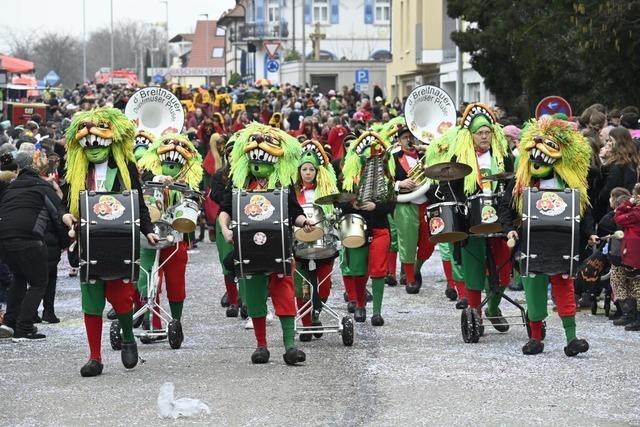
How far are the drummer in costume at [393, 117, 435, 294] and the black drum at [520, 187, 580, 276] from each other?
14.8 feet

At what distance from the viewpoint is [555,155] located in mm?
11148

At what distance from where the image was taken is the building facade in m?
44.8

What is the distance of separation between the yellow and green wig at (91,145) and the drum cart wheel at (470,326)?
9.98ft

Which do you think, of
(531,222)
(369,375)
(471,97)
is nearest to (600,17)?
(531,222)

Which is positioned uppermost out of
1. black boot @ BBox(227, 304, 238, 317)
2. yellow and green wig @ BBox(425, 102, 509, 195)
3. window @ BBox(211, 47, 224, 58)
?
window @ BBox(211, 47, 224, 58)

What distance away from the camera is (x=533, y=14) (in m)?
25.2

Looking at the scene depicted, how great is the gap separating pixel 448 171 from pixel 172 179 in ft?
7.87

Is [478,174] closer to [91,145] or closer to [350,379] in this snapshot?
[350,379]

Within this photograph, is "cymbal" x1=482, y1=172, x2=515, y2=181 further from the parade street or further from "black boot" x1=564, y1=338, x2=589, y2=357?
"black boot" x1=564, y1=338, x2=589, y2=357

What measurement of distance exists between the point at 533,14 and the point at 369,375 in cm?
1589

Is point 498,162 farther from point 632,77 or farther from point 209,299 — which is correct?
point 632,77

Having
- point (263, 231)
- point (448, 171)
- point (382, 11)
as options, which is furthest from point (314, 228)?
point (382, 11)

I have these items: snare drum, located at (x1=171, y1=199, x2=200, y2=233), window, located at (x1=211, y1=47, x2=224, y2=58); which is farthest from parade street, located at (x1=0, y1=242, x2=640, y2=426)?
window, located at (x1=211, y1=47, x2=224, y2=58)

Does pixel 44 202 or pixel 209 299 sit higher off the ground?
pixel 44 202
